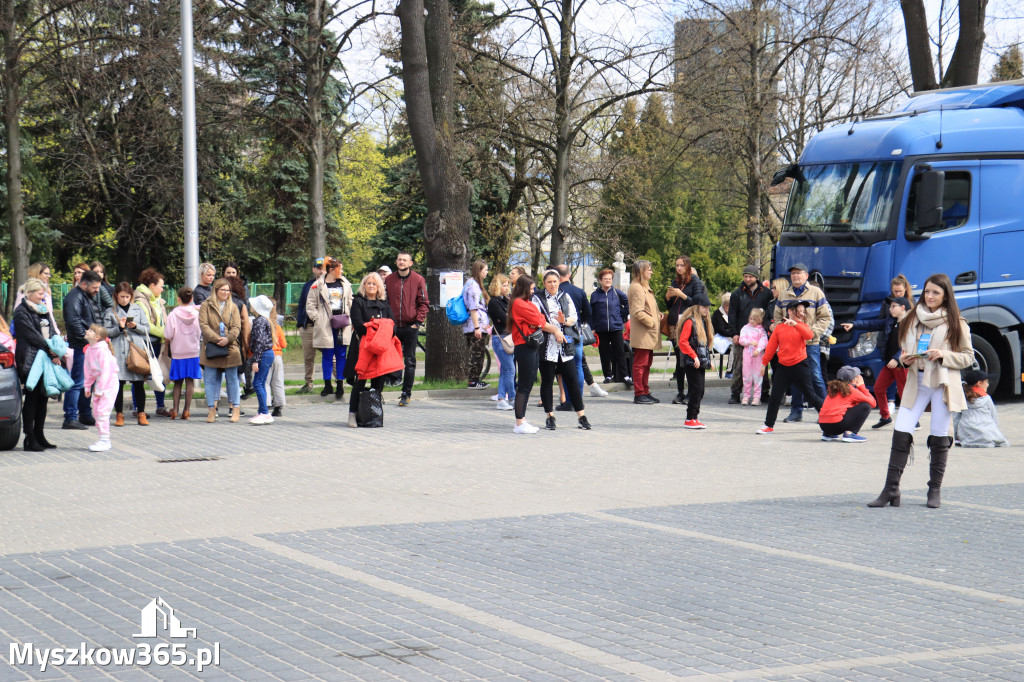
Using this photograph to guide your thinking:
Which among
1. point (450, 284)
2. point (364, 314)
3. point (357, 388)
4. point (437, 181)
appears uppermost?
point (437, 181)

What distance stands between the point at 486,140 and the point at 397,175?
1024cm

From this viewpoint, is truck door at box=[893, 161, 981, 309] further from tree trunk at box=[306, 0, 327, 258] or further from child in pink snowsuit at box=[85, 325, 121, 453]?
tree trunk at box=[306, 0, 327, 258]

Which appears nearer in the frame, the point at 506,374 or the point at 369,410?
the point at 369,410

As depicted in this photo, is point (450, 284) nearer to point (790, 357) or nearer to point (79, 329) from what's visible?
point (79, 329)

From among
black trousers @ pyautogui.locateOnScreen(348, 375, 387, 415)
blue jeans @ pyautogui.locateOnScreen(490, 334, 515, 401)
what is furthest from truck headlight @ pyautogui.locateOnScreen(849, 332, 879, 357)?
black trousers @ pyautogui.locateOnScreen(348, 375, 387, 415)

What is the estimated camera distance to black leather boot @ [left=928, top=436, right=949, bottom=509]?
9125 millimetres

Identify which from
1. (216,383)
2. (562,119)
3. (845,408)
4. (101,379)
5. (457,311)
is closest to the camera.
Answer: (101,379)

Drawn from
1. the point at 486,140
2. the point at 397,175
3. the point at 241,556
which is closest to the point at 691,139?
the point at 486,140

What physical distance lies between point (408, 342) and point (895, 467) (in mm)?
8929

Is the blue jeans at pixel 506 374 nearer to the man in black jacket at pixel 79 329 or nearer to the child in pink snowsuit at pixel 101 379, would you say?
the man in black jacket at pixel 79 329

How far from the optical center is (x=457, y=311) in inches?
692

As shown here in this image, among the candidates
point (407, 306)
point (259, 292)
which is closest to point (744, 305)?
point (407, 306)

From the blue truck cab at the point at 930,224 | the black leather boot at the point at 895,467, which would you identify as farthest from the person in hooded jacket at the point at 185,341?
the black leather boot at the point at 895,467

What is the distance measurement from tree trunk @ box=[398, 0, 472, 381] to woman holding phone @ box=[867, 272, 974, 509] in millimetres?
10163
